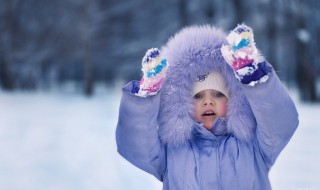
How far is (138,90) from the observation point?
215cm

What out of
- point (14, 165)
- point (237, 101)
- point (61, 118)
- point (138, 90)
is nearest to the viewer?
point (138, 90)

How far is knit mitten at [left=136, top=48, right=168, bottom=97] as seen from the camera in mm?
2072

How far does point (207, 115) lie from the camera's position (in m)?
2.39

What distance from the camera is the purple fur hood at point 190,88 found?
2.29m

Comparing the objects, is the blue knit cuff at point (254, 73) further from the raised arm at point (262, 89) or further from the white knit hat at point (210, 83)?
the white knit hat at point (210, 83)

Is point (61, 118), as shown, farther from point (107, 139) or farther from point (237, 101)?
point (237, 101)

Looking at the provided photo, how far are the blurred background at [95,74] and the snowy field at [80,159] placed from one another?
0.4 inches

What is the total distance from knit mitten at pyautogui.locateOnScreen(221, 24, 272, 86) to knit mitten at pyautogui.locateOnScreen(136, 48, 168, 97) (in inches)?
12.7

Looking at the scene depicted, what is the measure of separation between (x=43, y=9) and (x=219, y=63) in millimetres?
18246

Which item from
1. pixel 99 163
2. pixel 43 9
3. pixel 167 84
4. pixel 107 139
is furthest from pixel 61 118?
pixel 43 9

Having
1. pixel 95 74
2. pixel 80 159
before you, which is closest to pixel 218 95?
pixel 80 159

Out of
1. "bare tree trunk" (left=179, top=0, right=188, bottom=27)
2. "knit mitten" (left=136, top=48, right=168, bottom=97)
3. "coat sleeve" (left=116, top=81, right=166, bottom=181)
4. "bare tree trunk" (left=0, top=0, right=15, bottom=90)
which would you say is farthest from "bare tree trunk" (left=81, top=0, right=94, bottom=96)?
"knit mitten" (left=136, top=48, right=168, bottom=97)

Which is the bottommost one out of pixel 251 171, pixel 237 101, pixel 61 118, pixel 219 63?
pixel 61 118

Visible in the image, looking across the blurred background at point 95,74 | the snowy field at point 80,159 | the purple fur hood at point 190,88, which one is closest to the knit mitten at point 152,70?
the purple fur hood at point 190,88
